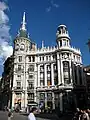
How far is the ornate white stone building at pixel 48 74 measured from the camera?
211 feet

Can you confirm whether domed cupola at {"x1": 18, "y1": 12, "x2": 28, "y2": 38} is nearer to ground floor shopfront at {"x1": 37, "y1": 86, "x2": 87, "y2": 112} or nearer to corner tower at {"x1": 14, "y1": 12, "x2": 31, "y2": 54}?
corner tower at {"x1": 14, "y1": 12, "x2": 31, "y2": 54}

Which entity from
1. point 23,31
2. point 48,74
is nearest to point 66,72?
point 48,74

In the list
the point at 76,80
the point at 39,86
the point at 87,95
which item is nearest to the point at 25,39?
the point at 39,86

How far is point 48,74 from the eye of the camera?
228 feet

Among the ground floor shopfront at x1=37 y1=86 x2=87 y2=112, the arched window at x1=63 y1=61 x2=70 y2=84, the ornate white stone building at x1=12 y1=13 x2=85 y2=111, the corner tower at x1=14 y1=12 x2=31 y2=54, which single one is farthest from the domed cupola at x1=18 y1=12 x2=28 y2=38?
the ground floor shopfront at x1=37 y1=86 x2=87 y2=112

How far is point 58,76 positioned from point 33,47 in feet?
65.8

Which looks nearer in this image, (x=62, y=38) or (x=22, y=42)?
(x=62, y=38)

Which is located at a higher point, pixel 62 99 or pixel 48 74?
pixel 48 74

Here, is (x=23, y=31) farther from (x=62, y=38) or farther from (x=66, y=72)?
(x=66, y=72)

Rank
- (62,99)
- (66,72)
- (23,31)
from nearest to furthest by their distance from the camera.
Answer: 1. (62,99)
2. (66,72)
3. (23,31)

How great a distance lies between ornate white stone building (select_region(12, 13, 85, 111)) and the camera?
2527 inches

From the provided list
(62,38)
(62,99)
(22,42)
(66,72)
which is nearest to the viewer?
(62,99)

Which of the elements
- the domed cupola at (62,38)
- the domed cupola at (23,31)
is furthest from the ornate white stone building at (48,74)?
the domed cupola at (23,31)

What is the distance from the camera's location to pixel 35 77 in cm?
7000
